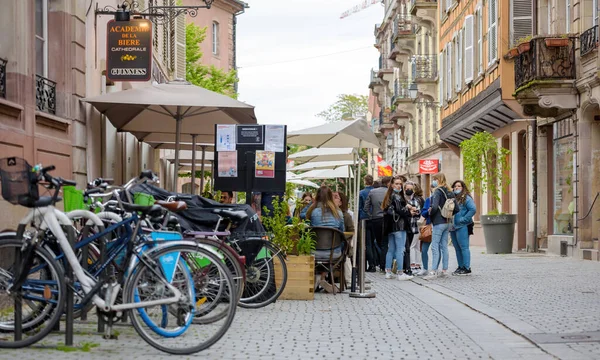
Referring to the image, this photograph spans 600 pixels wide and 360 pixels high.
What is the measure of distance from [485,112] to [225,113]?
52.5ft

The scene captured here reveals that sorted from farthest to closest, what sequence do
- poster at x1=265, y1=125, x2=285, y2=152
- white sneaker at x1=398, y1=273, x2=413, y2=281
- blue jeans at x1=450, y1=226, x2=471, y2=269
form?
blue jeans at x1=450, y1=226, x2=471, y2=269, white sneaker at x1=398, y1=273, x2=413, y2=281, poster at x1=265, y1=125, x2=285, y2=152

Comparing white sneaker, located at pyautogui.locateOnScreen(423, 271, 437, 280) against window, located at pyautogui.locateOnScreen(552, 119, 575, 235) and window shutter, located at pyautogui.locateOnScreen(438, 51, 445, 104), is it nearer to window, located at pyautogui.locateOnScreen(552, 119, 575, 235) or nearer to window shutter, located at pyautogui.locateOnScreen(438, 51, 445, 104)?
window, located at pyautogui.locateOnScreen(552, 119, 575, 235)

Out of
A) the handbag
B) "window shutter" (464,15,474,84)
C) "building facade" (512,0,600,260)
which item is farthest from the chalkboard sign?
"window shutter" (464,15,474,84)

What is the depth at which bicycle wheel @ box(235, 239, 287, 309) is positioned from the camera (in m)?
11.2

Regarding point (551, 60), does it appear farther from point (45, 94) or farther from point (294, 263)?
point (45, 94)

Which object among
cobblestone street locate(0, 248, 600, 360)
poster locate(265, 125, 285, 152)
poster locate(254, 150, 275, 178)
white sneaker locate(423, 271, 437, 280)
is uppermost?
poster locate(265, 125, 285, 152)

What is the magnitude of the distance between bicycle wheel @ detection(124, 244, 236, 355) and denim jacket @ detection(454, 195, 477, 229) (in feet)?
35.6

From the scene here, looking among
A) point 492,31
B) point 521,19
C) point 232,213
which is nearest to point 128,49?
point 232,213

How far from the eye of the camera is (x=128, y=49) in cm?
1584

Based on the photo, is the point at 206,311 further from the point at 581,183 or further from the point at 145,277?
the point at 581,183

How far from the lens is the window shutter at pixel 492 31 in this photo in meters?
30.5

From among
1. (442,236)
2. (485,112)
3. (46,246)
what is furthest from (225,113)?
(485,112)

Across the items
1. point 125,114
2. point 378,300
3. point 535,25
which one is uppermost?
point 535,25

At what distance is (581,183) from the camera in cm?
2419
